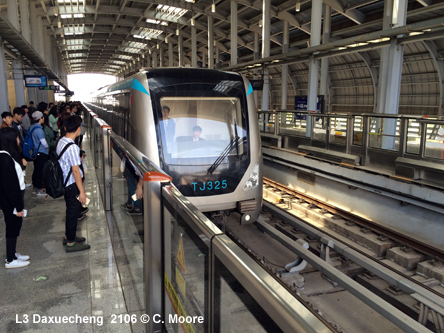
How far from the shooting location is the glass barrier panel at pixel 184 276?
1.43 m

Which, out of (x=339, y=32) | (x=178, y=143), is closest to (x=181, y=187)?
(x=178, y=143)

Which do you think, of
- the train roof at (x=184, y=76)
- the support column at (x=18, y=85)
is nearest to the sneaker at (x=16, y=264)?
the train roof at (x=184, y=76)

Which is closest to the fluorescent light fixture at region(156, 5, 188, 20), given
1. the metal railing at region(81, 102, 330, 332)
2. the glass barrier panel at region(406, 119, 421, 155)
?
the glass barrier panel at region(406, 119, 421, 155)

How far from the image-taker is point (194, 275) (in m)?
1.50

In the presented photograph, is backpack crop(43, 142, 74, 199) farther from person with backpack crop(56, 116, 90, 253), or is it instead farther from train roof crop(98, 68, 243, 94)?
train roof crop(98, 68, 243, 94)

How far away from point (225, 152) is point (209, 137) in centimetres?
34

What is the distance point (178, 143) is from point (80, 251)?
6.80 ft

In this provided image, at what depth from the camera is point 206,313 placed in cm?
139

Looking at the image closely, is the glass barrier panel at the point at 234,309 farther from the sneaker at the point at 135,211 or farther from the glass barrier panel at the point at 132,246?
the sneaker at the point at 135,211

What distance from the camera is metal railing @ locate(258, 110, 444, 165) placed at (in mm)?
7317

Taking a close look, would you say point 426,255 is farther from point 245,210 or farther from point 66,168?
point 66,168

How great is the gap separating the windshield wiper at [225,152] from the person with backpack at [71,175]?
1.92 meters

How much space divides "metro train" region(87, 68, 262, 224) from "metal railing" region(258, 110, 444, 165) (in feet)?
11.4

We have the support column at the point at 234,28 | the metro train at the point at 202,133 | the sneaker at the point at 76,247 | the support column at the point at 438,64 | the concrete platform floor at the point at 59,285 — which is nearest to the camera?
the concrete platform floor at the point at 59,285
